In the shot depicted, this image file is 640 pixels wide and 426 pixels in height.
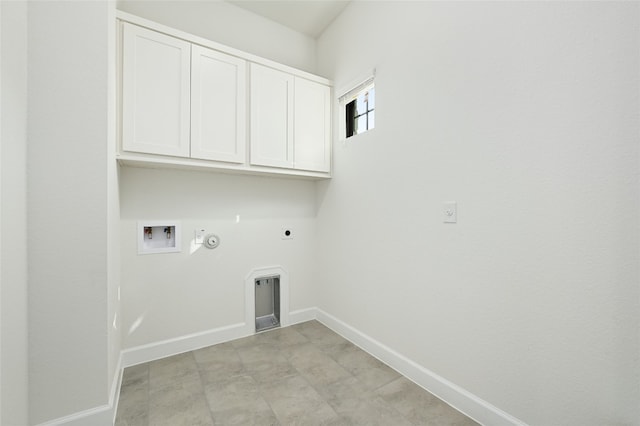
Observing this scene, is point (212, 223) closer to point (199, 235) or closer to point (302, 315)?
point (199, 235)

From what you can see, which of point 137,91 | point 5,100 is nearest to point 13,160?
point 5,100

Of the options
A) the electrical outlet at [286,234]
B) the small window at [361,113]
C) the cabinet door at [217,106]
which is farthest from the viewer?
the electrical outlet at [286,234]

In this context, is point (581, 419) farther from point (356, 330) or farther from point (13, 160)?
point (13, 160)

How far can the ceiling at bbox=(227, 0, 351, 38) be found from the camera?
235 centimetres

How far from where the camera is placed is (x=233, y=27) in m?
2.37

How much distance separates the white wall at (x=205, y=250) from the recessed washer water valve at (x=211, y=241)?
5 centimetres

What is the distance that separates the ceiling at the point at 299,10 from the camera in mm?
2346

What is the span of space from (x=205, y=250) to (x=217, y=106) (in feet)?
3.84

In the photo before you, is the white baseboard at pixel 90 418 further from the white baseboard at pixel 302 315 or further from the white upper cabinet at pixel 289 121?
the white upper cabinet at pixel 289 121

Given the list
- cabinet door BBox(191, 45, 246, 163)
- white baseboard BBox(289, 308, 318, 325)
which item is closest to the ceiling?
cabinet door BBox(191, 45, 246, 163)

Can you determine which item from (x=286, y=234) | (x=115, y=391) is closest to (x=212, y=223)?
(x=286, y=234)

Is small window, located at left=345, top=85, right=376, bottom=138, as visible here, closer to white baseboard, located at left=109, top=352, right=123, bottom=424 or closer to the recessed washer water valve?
the recessed washer water valve

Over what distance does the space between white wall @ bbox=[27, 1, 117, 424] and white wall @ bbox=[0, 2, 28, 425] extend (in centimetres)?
4

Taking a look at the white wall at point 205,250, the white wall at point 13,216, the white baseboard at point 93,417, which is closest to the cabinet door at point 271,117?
the white wall at point 205,250
